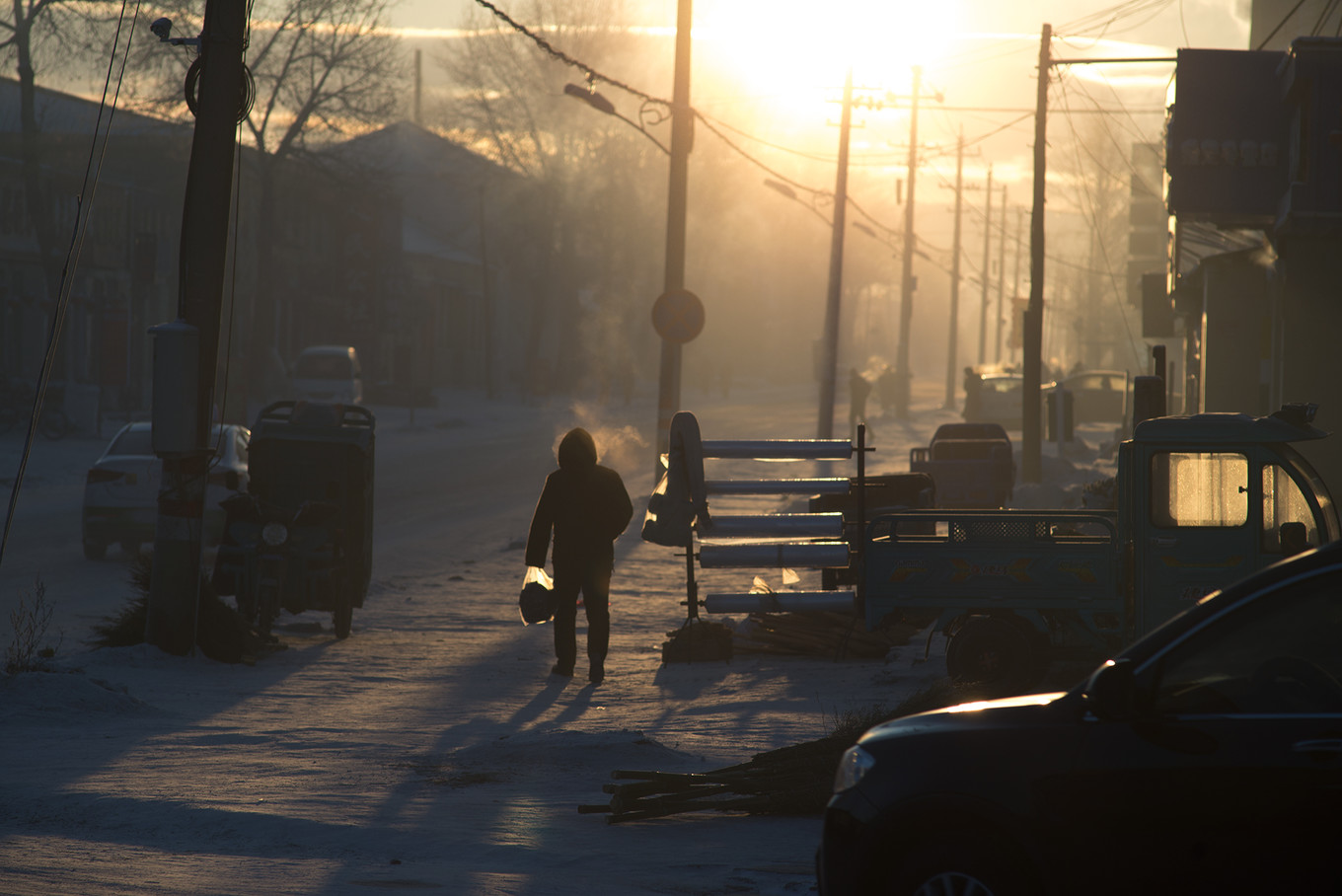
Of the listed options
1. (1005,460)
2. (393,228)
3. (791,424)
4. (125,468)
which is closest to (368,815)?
(125,468)

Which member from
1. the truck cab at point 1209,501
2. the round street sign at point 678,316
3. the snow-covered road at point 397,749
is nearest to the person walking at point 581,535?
the snow-covered road at point 397,749

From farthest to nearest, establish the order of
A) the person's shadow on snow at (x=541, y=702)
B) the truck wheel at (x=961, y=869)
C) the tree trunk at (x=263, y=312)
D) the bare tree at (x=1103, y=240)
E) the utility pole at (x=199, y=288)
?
1. the bare tree at (x=1103, y=240)
2. the tree trunk at (x=263, y=312)
3. the utility pole at (x=199, y=288)
4. the person's shadow on snow at (x=541, y=702)
5. the truck wheel at (x=961, y=869)

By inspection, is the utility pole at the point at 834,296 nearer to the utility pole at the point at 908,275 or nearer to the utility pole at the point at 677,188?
the utility pole at the point at 677,188

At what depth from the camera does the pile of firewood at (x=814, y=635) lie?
11.7 m

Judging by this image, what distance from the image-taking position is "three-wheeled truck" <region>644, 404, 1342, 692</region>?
9367mm

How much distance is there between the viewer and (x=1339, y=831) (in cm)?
379

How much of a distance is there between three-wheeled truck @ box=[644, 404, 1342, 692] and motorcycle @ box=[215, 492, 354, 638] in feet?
14.8

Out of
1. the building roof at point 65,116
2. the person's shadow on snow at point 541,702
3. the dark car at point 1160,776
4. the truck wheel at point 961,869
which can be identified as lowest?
the person's shadow on snow at point 541,702

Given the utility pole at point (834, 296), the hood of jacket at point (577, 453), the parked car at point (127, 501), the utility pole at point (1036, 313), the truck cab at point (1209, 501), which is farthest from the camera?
the utility pole at point (834, 296)

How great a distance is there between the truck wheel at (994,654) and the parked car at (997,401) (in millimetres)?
36779

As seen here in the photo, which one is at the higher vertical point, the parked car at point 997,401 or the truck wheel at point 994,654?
the parked car at point 997,401

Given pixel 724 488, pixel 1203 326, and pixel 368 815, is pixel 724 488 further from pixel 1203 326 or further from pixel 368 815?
pixel 1203 326

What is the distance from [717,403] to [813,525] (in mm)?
50244

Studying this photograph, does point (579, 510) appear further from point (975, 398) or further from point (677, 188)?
point (975, 398)
